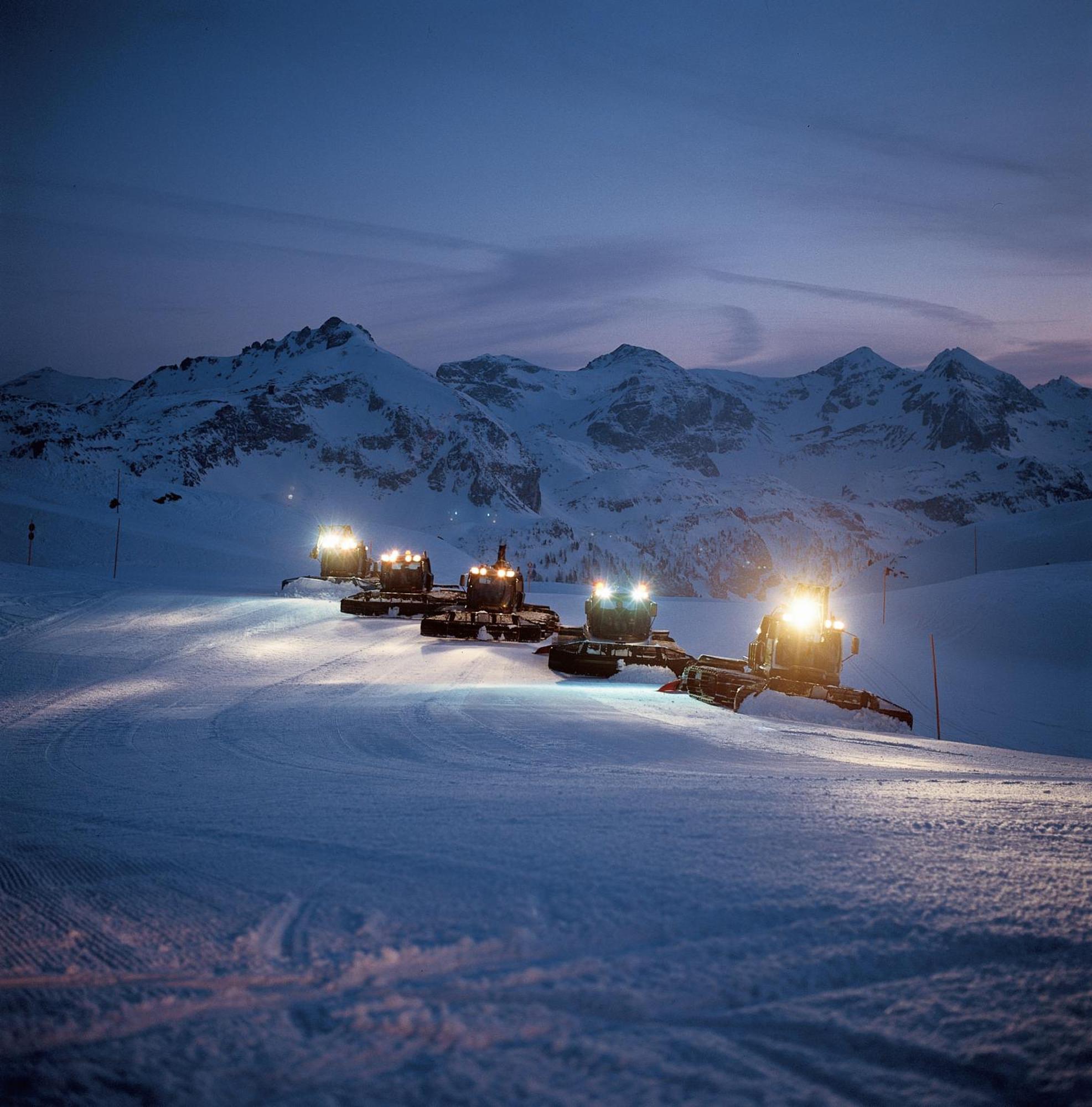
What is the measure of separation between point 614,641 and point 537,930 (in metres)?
18.9

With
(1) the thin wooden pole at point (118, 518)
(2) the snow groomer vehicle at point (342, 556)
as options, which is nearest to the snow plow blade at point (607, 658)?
(2) the snow groomer vehicle at point (342, 556)

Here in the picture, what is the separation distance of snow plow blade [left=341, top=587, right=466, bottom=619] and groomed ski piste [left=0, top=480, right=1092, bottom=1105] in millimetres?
20200

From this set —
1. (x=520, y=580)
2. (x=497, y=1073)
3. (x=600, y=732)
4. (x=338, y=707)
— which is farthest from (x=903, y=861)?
(x=520, y=580)

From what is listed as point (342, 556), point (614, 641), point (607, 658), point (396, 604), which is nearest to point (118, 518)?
point (342, 556)

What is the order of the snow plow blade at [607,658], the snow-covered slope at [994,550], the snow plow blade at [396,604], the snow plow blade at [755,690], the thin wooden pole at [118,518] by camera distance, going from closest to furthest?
the snow plow blade at [755,690] < the snow plow blade at [607,658] < the snow plow blade at [396,604] < the thin wooden pole at [118,518] < the snow-covered slope at [994,550]

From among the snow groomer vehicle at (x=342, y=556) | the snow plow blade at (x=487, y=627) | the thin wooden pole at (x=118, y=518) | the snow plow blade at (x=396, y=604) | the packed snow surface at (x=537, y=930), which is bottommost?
the packed snow surface at (x=537, y=930)

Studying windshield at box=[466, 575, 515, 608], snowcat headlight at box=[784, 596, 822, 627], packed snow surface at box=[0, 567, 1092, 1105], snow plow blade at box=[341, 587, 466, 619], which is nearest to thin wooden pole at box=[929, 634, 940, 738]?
snowcat headlight at box=[784, 596, 822, 627]

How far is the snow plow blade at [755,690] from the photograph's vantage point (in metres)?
14.1

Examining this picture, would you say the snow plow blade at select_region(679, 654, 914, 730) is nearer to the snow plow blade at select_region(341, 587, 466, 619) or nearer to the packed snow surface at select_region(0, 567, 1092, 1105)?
the packed snow surface at select_region(0, 567, 1092, 1105)

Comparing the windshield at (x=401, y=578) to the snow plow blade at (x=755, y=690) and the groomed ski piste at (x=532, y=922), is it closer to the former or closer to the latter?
the snow plow blade at (x=755, y=690)

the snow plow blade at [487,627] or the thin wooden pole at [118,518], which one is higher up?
the thin wooden pole at [118,518]

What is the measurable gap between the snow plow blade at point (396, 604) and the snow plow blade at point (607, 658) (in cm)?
1218

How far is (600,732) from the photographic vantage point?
9469mm

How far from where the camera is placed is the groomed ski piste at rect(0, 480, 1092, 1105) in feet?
8.33
